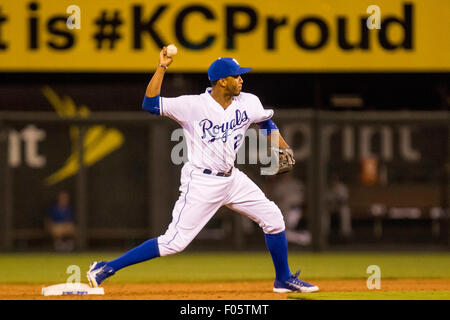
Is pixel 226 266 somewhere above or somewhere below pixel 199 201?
below

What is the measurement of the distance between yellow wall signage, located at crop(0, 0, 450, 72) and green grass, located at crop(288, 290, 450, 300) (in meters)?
5.71

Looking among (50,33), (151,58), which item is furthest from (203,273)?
(50,33)

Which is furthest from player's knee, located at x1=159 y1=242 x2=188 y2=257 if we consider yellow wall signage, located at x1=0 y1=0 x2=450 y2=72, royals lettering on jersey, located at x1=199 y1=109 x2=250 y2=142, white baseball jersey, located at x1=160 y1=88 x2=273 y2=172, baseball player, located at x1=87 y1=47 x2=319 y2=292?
yellow wall signage, located at x1=0 y1=0 x2=450 y2=72

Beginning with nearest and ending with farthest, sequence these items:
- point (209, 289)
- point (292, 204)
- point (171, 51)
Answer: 1. point (171, 51)
2. point (209, 289)
3. point (292, 204)

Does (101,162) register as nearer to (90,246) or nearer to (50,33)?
(90,246)

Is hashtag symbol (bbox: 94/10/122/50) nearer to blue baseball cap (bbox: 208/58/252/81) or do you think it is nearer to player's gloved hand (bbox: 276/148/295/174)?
blue baseball cap (bbox: 208/58/252/81)

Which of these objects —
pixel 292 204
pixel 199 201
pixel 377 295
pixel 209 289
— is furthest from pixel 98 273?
pixel 292 204

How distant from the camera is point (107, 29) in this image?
40.0ft

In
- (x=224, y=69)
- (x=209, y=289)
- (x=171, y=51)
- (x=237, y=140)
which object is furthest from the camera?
(x=209, y=289)

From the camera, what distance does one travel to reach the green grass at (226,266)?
9.38m

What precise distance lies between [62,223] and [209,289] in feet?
18.7

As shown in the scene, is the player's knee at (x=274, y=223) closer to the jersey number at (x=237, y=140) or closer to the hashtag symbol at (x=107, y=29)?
the jersey number at (x=237, y=140)

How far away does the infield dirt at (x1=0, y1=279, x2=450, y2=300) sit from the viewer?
7.18 m

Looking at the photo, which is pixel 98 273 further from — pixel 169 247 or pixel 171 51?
pixel 171 51
